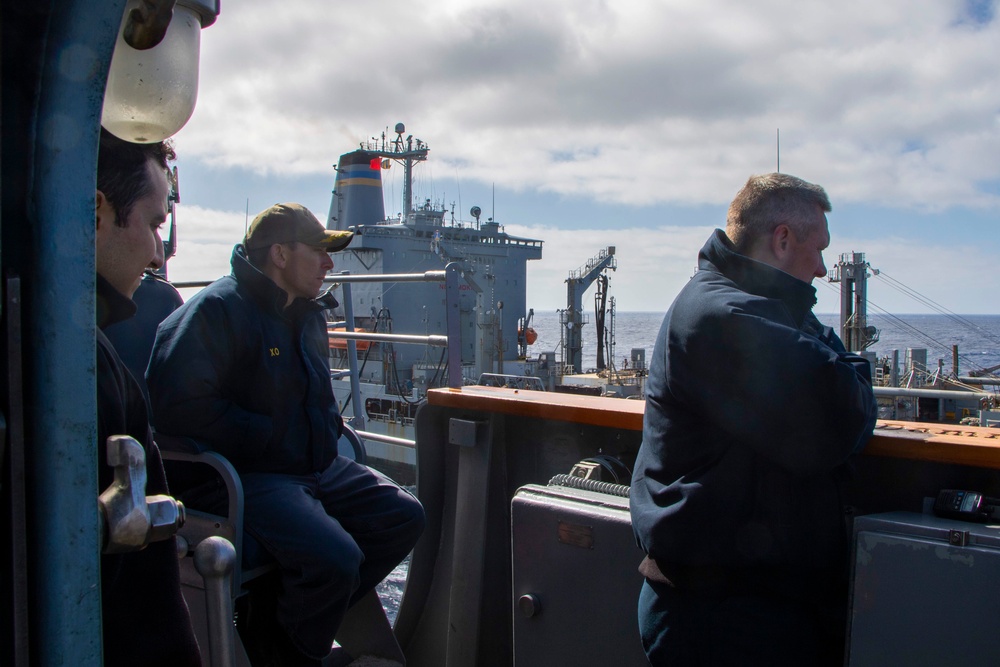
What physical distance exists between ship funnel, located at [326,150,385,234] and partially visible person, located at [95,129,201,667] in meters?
26.2

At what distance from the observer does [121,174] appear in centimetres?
123

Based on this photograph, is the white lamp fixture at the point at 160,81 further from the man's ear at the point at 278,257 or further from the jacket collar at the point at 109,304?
the man's ear at the point at 278,257

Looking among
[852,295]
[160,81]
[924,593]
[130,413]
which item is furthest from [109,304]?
[852,295]

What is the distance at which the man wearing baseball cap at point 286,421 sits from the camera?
2289 mm

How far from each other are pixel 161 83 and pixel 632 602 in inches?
65.9

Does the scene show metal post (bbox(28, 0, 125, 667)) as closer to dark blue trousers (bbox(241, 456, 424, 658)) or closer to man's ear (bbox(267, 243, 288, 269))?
dark blue trousers (bbox(241, 456, 424, 658))

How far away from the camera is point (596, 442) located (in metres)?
2.67

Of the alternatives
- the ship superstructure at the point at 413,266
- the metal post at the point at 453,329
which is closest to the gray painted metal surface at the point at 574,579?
the metal post at the point at 453,329

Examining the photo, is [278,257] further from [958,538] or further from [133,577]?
[958,538]

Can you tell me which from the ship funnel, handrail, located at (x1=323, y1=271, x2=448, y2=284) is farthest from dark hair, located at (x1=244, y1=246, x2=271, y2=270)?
the ship funnel

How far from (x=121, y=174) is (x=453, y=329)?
2381 mm

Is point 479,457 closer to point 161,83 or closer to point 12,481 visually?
point 161,83

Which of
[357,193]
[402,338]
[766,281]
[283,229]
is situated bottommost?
[402,338]

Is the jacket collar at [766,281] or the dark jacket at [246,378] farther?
the dark jacket at [246,378]
